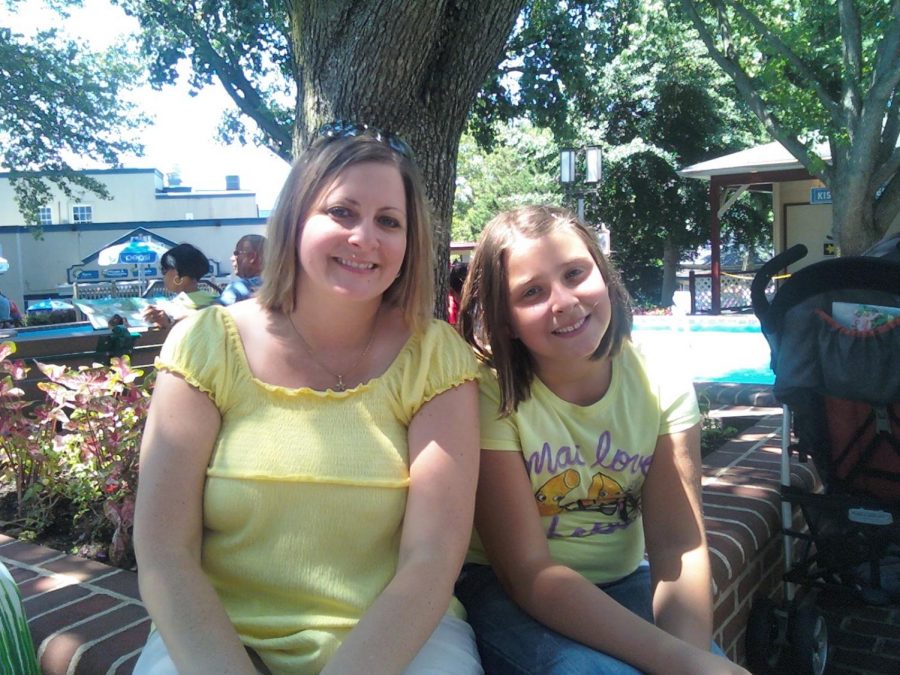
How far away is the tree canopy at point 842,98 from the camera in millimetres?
9531

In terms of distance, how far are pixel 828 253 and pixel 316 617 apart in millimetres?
16935

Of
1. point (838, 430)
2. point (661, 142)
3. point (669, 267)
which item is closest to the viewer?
point (838, 430)

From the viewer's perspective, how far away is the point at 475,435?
1.77 meters

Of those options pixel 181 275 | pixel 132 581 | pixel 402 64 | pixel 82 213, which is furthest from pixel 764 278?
pixel 82 213

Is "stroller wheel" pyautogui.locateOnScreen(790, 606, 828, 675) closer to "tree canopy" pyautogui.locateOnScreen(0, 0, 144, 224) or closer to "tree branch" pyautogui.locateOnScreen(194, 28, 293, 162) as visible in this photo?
"tree branch" pyautogui.locateOnScreen(194, 28, 293, 162)

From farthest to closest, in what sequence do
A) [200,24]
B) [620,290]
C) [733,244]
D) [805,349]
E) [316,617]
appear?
1. [733,244]
2. [200,24]
3. [805,349]
4. [620,290]
5. [316,617]

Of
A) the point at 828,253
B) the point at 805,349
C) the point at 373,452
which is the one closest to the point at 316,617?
the point at 373,452

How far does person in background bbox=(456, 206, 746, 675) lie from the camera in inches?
71.7

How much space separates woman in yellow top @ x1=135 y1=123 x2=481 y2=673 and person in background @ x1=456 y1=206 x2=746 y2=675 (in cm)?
14

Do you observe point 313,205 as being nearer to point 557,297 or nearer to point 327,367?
point 327,367

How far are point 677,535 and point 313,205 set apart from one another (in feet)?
3.60

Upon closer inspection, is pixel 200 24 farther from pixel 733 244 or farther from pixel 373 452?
pixel 733 244

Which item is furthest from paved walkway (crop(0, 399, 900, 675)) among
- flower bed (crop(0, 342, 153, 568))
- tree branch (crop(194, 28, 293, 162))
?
tree branch (crop(194, 28, 293, 162))

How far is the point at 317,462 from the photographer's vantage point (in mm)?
1637
